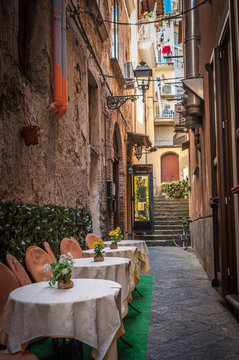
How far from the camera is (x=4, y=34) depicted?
3893 mm

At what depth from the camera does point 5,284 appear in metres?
2.84

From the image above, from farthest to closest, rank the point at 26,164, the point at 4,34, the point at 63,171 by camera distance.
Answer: the point at 63,171
the point at 26,164
the point at 4,34

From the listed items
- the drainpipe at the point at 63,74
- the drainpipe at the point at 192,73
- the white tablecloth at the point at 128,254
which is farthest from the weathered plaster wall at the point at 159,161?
the drainpipe at the point at 63,74

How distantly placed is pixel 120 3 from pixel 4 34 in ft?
34.6

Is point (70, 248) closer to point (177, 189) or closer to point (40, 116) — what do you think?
point (40, 116)

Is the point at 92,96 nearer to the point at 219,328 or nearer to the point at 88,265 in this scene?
the point at 88,265

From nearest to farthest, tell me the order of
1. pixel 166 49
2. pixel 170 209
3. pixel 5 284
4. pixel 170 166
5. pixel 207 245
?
pixel 5 284 → pixel 207 245 → pixel 170 209 → pixel 170 166 → pixel 166 49

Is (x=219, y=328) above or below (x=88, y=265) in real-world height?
below

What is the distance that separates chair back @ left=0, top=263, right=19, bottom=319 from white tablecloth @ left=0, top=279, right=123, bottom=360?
0.37 metres

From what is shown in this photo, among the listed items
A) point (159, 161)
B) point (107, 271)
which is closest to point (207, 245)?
point (107, 271)

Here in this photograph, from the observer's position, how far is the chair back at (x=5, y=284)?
9.27ft

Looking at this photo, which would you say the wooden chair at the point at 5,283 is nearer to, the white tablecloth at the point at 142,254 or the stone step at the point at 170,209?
the white tablecloth at the point at 142,254

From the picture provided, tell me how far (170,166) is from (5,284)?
24.2 meters

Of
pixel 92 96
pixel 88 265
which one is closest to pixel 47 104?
pixel 88 265
